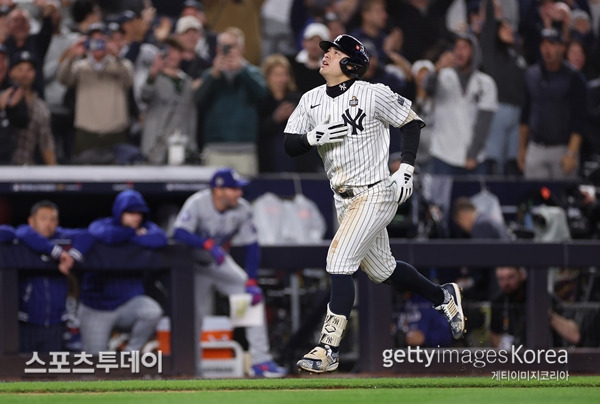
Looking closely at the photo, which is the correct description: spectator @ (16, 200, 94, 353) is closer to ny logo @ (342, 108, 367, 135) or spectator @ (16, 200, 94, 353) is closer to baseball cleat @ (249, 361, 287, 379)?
baseball cleat @ (249, 361, 287, 379)

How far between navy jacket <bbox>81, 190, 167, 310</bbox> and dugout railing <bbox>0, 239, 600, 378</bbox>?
0.24ft

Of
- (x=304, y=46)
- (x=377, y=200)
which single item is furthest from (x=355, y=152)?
(x=304, y=46)

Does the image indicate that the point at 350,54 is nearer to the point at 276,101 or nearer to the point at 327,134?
the point at 327,134

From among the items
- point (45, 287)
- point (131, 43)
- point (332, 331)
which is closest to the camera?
point (332, 331)

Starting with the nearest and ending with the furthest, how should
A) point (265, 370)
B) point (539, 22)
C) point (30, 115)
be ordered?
point (265, 370) → point (30, 115) → point (539, 22)

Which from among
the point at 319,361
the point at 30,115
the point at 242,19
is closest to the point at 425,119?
the point at 242,19

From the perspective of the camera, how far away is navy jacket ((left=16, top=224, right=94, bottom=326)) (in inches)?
339

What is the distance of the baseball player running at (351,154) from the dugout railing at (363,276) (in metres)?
2.48

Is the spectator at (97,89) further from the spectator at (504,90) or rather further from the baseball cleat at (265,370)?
the spectator at (504,90)

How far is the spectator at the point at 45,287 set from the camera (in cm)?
859

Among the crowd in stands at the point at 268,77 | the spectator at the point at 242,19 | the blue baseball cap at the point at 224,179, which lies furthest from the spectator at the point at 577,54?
the blue baseball cap at the point at 224,179

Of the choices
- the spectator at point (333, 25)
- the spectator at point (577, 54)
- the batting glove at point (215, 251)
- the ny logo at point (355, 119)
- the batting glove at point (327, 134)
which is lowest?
the batting glove at point (215, 251)

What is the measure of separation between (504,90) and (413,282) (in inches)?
230

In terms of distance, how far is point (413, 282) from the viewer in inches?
265
